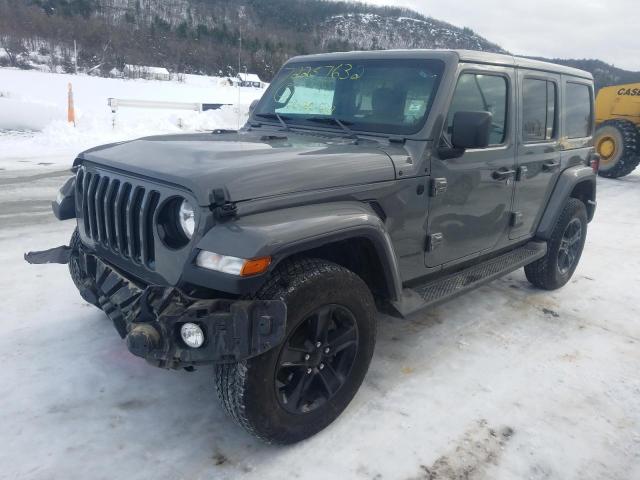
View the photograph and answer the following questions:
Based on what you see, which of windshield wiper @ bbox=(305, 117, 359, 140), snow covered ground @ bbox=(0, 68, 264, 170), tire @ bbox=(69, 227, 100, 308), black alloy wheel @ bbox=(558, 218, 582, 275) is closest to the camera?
tire @ bbox=(69, 227, 100, 308)

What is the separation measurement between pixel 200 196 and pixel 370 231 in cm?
88

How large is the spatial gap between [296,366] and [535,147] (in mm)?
2722

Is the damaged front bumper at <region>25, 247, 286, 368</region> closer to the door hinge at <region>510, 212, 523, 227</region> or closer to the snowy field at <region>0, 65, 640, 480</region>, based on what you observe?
the snowy field at <region>0, 65, 640, 480</region>

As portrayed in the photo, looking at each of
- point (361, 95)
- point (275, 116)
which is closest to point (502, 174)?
point (361, 95)

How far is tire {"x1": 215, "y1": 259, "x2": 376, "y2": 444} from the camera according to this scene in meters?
2.35

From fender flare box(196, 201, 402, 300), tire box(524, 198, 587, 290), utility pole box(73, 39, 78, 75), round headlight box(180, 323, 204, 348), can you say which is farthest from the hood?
utility pole box(73, 39, 78, 75)

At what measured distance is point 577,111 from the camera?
4.73 metres

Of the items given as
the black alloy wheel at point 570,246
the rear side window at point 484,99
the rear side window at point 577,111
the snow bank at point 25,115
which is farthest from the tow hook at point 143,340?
the snow bank at point 25,115

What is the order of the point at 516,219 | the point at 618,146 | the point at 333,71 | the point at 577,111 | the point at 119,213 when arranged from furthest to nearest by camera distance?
the point at 618,146 < the point at 577,111 < the point at 516,219 < the point at 333,71 < the point at 119,213

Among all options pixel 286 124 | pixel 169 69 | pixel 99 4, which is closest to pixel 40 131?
pixel 286 124

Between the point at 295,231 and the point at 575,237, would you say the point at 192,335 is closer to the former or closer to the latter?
the point at 295,231

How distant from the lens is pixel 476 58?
139 inches

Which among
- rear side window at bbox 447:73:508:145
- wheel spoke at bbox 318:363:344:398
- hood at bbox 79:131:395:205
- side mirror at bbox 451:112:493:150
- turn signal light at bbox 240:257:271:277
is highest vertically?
rear side window at bbox 447:73:508:145

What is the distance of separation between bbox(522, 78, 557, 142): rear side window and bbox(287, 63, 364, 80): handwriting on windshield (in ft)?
4.31
